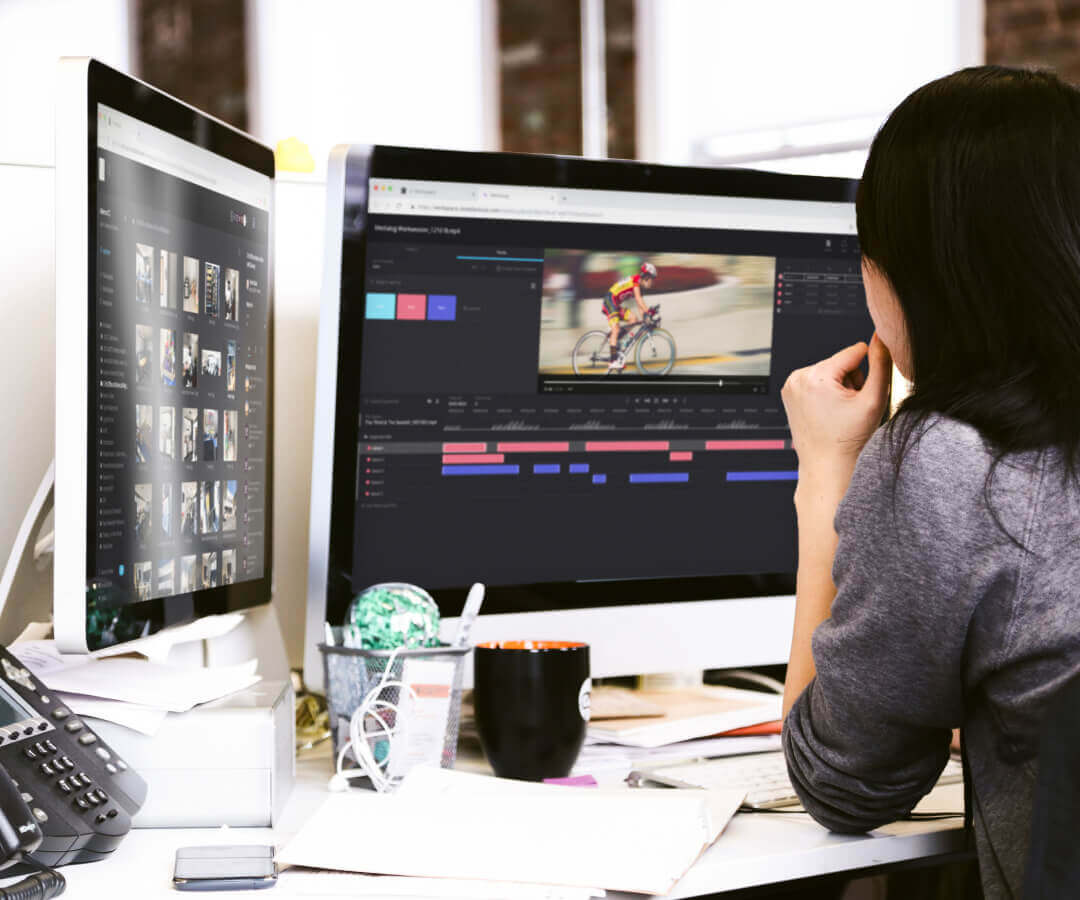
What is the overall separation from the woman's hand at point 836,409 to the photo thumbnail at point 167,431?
→ 1.56 ft

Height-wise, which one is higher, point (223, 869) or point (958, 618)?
point (958, 618)

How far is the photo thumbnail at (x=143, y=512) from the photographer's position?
809 millimetres

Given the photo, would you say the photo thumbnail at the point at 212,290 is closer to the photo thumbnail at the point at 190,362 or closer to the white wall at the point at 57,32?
the photo thumbnail at the point at 190,362

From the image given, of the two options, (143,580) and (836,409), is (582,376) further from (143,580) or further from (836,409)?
(143,580)

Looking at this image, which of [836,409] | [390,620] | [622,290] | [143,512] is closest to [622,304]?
[622,290]

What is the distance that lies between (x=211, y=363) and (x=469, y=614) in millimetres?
290

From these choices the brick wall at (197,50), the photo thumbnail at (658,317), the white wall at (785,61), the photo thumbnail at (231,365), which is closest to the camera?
the photo thumbnail at (231,365)

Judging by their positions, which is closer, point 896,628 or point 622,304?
point 896,628

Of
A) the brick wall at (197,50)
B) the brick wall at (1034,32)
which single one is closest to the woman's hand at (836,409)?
the brick wall at (1034,32)

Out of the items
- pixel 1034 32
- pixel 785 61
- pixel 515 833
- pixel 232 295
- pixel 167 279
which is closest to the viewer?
pixel 515 833

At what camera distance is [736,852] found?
0.75 meters

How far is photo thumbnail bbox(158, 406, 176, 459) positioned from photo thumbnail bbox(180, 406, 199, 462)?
13 millimetres

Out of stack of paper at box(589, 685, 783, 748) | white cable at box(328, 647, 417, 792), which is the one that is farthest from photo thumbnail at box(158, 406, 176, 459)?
stack of paper at box(589, 685, 783, 748)

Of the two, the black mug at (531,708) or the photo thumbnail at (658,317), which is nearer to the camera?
the black mug at (531,708)
